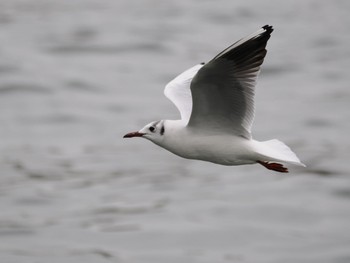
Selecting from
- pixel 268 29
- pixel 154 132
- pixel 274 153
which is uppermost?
pixel 268 29

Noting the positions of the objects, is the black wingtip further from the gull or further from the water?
the water

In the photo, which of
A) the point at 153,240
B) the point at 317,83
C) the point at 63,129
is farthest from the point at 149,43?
the point at 153,240

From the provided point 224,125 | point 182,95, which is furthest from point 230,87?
point 182,95

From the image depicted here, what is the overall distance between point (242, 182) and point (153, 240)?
2813mm

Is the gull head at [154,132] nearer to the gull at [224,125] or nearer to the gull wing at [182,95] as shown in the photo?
the gull at [224,125]

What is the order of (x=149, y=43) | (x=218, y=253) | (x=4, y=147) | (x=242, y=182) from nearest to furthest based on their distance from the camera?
(x=218, y=253) → (x=242, y=182) → (x=4, y=147) → (x=149, y=43)

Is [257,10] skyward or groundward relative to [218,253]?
skyward

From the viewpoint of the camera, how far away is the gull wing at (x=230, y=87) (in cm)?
696

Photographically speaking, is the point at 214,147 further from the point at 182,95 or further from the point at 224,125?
the point at 182,95

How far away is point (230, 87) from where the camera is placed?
7.22 metres

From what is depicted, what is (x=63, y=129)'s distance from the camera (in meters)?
17.5

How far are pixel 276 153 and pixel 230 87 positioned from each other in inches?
23.0

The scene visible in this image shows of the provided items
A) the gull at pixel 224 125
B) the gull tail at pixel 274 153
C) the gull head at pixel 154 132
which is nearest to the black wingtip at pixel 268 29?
the gull at pixel 224 125

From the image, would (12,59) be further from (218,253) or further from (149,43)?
(218,253)
